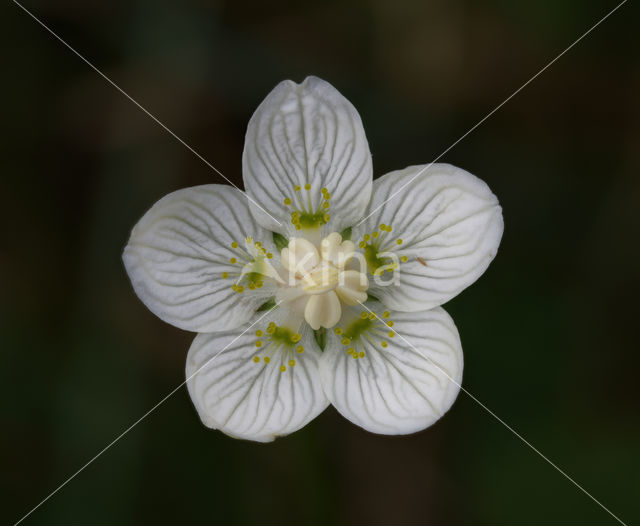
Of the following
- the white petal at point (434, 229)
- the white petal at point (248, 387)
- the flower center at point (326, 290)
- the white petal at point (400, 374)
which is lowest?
the white petal at point (248, 387)

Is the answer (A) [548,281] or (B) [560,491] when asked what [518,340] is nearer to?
(A) [548,281]

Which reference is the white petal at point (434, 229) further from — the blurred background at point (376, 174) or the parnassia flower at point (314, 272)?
the blurred background at point (376, 174)

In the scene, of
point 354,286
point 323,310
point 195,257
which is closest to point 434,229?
point 354,286

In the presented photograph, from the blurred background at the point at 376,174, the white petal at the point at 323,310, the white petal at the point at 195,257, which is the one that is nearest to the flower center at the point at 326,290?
the white petal at the point at 323,310


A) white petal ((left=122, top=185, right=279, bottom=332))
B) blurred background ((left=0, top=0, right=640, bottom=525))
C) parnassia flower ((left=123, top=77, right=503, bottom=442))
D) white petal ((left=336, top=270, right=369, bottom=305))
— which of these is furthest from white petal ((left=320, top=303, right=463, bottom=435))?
blurred background ((left=0, top=0, right=640, bottom=525))

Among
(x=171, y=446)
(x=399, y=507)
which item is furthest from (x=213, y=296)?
(x=399, y=507)

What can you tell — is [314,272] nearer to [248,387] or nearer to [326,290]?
[326,290]
